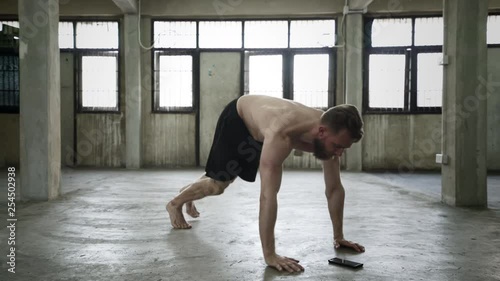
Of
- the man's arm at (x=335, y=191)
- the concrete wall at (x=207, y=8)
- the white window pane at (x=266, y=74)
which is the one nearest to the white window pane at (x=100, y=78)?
the concrete wall at (x=207, y=8)

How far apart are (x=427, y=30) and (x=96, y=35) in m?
6.36

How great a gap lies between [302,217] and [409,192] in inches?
83.7

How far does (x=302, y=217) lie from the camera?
352cm

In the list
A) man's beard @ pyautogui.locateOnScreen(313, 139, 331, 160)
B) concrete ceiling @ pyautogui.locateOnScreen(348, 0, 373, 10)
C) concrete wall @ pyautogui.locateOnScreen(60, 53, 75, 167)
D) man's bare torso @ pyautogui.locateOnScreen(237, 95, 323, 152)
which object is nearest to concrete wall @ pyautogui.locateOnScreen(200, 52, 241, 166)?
concrete ceiling @ pyautogui.locateOnScreen(348, 0, 373, 10)

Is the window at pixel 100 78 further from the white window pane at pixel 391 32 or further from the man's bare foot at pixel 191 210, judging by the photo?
the man's bare foot at pixel 191 210

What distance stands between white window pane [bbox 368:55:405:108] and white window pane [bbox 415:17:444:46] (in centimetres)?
45

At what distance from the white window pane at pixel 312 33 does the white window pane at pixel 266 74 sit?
485mm

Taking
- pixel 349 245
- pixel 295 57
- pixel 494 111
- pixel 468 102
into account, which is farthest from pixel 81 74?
pixel 494 111

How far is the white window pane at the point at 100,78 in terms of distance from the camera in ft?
27.0

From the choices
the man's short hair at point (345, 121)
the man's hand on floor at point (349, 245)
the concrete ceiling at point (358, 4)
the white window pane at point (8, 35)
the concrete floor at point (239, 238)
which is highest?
the concrete ceiling at point (358, 4)

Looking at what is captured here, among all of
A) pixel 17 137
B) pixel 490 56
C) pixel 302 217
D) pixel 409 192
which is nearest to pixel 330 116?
pixel 302 217

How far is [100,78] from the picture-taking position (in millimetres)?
8258

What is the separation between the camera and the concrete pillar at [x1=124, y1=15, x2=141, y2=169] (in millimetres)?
7980

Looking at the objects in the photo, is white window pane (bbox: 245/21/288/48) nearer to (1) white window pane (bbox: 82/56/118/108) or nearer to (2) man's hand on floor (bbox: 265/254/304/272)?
(1) white window pane (bbox: 82/56/118/108)
